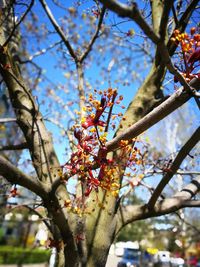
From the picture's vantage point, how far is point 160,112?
163 cm

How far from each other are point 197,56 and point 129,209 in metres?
1.84

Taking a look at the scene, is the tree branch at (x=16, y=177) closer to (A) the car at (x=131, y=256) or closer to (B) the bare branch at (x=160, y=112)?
(B) the bare branch at (x=160, y=112)

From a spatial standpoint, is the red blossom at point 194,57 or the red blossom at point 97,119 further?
the red blossom at point 97,119

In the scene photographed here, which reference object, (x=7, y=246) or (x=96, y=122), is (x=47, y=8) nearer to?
(x=96, y=122)

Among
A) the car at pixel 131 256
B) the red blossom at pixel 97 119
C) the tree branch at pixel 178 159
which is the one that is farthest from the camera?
the car at pixel 131 256

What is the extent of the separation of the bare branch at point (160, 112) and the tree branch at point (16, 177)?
63cm

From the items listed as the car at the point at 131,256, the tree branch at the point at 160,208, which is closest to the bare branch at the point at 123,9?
the tree branch at the point at 160,208

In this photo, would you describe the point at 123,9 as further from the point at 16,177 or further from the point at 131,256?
the point at 131,256

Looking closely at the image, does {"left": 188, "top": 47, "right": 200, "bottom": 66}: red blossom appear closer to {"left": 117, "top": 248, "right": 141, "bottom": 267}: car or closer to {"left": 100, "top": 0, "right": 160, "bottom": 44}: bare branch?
{"left": 100, "top": 0, "right": 160, "bottom": 44}: bare branch

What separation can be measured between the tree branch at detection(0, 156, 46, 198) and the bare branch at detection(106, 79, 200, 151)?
63 cm

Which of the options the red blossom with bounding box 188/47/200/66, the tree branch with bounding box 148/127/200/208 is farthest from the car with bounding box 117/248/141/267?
the red blossom with bounding box 188/47/200/66

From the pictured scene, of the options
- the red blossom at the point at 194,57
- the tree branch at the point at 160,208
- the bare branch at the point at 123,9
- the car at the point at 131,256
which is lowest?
the car at the point at 131,256

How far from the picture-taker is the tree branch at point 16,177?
70.6 inches

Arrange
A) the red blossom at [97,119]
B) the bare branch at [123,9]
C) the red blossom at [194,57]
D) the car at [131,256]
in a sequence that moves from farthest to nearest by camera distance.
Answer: the car at [131,256] → the red blossom at [97,119] → the red blossom at [194,57] → the bare branch at [123,9]
